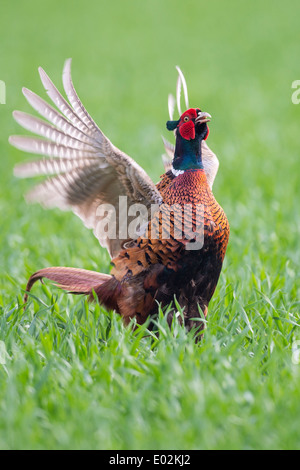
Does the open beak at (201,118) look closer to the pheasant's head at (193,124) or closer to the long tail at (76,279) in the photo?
the pheasant's head at (193,124)

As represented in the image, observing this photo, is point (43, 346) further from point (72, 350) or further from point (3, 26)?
point (3, 26)

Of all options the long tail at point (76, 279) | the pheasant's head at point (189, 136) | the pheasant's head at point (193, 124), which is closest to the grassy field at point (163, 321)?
the long tail at point (76, 279)

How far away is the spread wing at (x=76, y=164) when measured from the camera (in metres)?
2.85

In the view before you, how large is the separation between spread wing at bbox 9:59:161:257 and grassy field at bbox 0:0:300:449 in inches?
20.2

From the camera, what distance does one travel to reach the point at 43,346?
2.73m

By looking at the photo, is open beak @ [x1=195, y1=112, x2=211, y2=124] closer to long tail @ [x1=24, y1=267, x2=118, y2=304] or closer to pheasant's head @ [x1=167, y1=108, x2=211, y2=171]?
pheasant's head @ [x1=167, y1=108, x2=211, y2=171]

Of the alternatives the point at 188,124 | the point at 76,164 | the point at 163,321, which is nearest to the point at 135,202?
the point at 76,164

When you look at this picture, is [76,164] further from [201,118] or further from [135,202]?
[201,118]

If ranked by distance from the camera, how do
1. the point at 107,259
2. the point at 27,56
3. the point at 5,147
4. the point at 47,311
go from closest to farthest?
the point at 47,311
the point at 107,259
the point at 5,147
the point at 27,56

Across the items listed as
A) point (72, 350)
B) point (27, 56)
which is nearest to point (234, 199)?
point (72, 350)

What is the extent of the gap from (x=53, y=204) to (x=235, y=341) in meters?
1.02

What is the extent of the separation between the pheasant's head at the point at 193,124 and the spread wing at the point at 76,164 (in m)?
0.27

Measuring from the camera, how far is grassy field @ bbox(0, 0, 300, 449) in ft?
7.39
